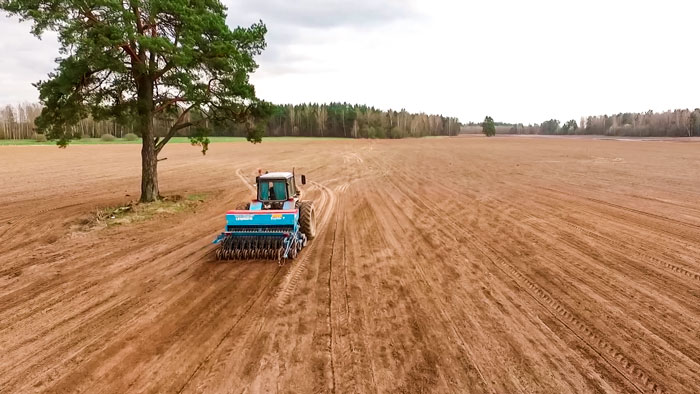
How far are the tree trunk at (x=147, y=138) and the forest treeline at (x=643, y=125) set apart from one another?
11947 cm

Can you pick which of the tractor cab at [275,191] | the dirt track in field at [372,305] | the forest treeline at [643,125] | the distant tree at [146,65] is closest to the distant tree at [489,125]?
the forest treeline at [643,125]

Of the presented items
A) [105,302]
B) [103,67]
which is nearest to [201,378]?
[105,302]

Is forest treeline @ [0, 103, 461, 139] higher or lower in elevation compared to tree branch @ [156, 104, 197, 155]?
higher

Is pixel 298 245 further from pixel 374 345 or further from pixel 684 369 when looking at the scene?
pixel 684 369

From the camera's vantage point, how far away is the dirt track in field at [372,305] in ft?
16.7

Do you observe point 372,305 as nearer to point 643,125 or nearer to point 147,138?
point 147,138

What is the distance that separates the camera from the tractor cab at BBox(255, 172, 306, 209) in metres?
10.9

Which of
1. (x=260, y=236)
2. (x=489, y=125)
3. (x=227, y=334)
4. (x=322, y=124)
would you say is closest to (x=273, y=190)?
(x=260, y=236)

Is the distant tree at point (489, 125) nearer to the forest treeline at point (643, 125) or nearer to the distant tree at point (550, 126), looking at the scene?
the forest treeline at point (643, 125)

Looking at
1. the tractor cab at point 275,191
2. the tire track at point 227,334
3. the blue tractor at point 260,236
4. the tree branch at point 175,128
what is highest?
the tree branch at point 175,128

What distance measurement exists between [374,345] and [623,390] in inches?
135

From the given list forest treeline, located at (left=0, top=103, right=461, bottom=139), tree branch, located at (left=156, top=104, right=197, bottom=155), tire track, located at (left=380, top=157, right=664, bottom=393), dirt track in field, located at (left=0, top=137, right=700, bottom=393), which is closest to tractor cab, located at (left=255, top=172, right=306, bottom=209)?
dirt track in field, located at (left=0, top=137, right=700, bottom=393)

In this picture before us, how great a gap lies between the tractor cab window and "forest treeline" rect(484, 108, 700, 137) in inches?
4633

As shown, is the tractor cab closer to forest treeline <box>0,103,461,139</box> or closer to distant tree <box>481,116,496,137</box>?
forest treeline <box>0,103,461,139</box>
